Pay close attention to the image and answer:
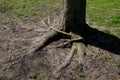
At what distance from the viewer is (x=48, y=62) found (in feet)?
22.2

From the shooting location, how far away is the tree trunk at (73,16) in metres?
7.14

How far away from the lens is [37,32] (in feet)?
26.3

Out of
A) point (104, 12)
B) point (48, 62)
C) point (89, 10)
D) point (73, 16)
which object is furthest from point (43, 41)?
point (104, 12)

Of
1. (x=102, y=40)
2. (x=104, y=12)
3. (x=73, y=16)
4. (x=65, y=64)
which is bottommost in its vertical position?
(x=65, y=64)

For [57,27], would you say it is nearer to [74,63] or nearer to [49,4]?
[74,63]

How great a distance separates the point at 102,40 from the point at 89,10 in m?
2.15

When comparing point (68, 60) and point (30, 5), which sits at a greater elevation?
point (30, 5)

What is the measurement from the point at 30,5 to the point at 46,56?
3368mm

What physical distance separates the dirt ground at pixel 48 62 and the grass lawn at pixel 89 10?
1234 mm

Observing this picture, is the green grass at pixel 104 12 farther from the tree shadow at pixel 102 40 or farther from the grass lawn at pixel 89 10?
the tree shadow at pixel 102 40

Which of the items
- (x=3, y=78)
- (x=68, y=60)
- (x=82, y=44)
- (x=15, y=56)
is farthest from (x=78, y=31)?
(x=3, y=78)

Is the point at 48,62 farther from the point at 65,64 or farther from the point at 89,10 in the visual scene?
the point at 89,10

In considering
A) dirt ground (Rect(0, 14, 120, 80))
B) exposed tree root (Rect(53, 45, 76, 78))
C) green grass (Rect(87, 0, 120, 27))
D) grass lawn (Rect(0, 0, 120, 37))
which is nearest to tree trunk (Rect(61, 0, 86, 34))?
dirt ground (Rect(0, 14, 120, 80))

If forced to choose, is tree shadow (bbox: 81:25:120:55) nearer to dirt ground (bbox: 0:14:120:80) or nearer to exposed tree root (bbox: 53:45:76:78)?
dirt ground (bbox: 0:14:120:80)
